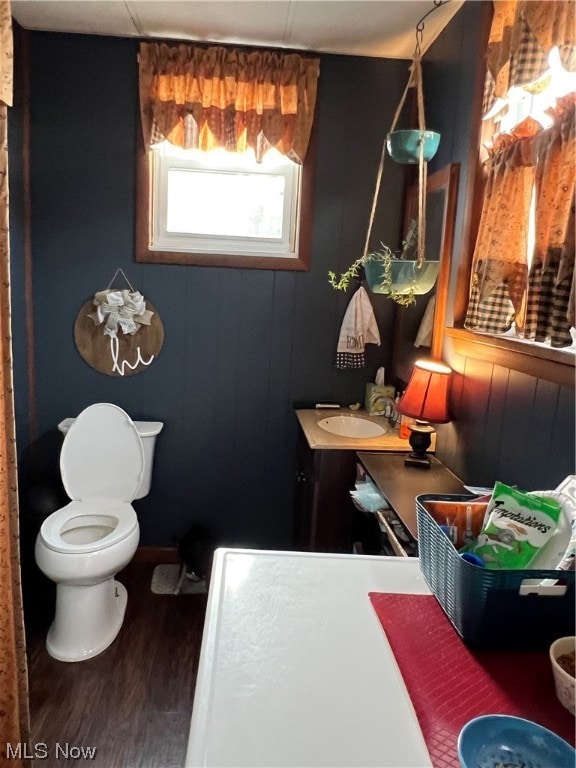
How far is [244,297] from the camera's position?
2686 millimetres

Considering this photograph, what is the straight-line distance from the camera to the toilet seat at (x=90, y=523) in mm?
2156

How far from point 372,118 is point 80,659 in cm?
272

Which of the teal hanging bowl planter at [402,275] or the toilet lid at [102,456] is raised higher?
the teal hanging bowl planter at [402,275]

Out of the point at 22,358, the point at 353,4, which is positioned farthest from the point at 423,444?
the point at 22,358

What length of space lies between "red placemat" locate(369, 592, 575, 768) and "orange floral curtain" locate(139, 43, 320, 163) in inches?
85.8

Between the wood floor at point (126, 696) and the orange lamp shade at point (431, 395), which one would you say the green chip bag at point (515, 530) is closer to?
the orange lamp shade at point (431, 395)

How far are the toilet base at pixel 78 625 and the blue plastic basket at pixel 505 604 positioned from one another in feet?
5.48

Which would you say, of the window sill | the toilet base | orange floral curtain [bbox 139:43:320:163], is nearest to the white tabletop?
the window sill

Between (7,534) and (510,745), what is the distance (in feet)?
4.18

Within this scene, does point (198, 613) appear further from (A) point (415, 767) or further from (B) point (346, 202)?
(B) point (346, 202)

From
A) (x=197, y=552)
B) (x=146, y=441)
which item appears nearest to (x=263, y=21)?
(x=146, y=441)

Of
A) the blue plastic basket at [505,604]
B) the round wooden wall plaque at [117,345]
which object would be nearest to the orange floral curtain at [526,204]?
the blue plastic basket at [505,604]

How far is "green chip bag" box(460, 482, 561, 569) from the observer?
94cm

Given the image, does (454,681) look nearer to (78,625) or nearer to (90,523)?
(78,625)
